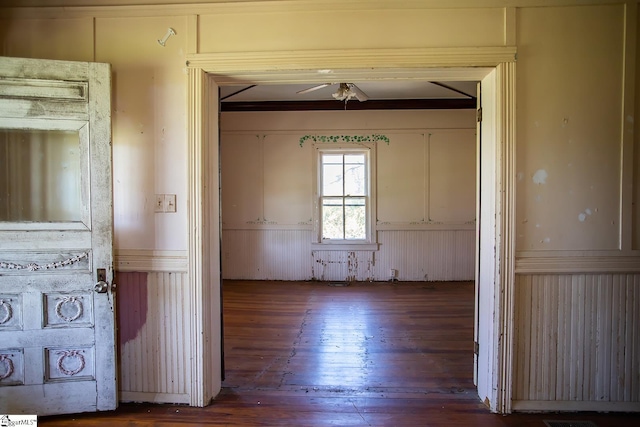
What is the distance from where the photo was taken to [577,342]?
2289 millimetres

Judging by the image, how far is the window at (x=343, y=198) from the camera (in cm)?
618

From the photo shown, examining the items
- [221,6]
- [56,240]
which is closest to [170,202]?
[56,240]

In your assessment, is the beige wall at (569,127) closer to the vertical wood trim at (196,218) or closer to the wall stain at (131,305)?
the vertical wood trim at (196,218)

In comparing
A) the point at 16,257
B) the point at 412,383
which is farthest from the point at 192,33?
the point at 412,383

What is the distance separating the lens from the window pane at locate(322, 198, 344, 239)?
622 centimetres

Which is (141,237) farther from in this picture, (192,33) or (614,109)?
(614,109)

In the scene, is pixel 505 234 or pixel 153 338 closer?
pixel 505 234

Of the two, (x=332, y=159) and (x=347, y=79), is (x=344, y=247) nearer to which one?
(x=332, y=159)

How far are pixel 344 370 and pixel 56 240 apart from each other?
228cm

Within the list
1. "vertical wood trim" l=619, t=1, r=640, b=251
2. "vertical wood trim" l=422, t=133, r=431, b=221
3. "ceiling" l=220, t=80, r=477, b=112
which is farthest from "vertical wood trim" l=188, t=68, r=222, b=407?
"vertical wood trim" l=422, t=133, r=431, b=221

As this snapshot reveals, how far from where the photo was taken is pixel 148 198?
2330mm

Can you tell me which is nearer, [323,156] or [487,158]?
[487,158]

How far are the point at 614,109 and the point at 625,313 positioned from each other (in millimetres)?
1318

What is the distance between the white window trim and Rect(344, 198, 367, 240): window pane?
0.09 meters
